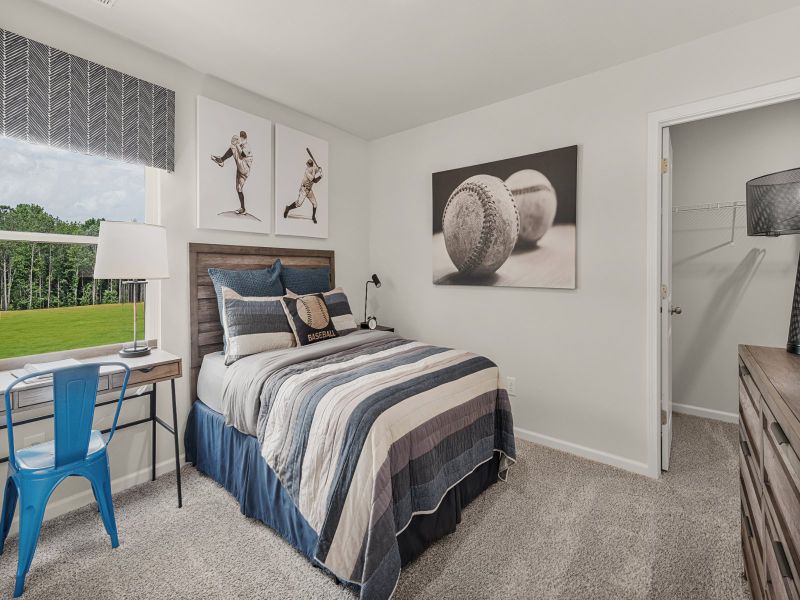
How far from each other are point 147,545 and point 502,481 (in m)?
1.90

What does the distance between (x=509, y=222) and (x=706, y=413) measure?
2.40 meters

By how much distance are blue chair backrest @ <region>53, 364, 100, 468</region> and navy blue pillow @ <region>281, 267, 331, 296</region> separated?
1.56m

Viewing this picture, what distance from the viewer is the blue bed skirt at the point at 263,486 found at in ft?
5.93

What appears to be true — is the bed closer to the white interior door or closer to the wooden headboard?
the wooden headboard

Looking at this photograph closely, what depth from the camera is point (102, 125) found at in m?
2.26

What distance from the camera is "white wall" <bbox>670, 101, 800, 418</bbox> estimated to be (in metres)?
3.06

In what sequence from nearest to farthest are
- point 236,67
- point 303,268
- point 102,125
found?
point 102,125
point 236,67
point 303,268

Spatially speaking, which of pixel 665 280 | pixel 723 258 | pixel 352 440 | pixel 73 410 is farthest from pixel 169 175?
pixel 723 258

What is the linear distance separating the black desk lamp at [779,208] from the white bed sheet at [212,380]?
104 inches

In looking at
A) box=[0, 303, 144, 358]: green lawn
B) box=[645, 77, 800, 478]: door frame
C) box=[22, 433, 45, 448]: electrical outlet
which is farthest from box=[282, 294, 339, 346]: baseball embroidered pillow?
box=[645, 77, 800, 478]: door frame

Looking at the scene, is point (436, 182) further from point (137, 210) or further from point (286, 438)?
point (286, 438)

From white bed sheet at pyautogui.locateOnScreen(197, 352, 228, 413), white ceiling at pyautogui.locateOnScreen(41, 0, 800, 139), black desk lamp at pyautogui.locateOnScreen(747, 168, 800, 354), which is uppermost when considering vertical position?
white ceiling at pyautogui.locateOnScreen(41, 0, 800, 139)

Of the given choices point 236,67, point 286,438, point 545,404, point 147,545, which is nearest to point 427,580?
point 286,438

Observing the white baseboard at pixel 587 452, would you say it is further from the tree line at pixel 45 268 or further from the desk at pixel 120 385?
the tree line at pixel 45 268
